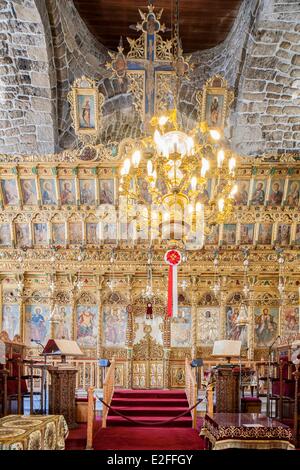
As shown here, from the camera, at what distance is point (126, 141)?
10555 mm

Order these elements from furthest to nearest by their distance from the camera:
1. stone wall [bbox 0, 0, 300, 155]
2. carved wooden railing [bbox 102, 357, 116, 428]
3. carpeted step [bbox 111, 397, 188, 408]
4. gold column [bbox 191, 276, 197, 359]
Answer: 1. gold column [bbox 191, 276, 197, 359]
2. stone wall [bbox 0, 0, 300, 155]
3. carpeted step [bbox 111, 397, 188, 408]
4. carved wooden railing [bbox 102, 357, 116, 428]

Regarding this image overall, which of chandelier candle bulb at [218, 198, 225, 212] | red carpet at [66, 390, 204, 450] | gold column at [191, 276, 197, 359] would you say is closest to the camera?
red carpet at [66, 390, 204, 450]

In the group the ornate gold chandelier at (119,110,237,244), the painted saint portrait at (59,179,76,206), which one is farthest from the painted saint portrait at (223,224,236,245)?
the ornate gold chandelier at (119,110,237,244)

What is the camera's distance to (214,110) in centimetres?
1023

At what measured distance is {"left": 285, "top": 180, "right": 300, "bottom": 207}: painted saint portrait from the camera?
11.1m

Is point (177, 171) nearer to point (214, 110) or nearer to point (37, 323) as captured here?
point (214, 110)

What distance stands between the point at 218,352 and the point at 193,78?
294 inches

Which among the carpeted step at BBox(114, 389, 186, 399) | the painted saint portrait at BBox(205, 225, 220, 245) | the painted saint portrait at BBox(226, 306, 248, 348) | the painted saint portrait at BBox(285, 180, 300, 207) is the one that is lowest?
the carpeted step at BBox(114, 389, 186, 399)

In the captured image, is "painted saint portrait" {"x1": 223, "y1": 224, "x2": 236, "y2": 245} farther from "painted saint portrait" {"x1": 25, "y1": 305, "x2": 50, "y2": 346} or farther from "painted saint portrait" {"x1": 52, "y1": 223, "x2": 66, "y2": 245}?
"painted saint portrait" {"x1": 25, "y1": 305, "x2": 50, "y2": 346}

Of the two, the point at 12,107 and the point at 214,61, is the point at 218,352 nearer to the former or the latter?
the point at 12,107

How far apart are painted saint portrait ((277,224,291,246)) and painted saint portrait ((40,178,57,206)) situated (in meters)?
4.62

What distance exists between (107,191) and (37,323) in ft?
10.0

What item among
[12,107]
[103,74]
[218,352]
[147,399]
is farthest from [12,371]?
[103,74]

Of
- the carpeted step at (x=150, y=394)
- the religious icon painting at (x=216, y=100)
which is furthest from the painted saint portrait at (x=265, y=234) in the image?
the carpeted step at (x=150, y=394)
